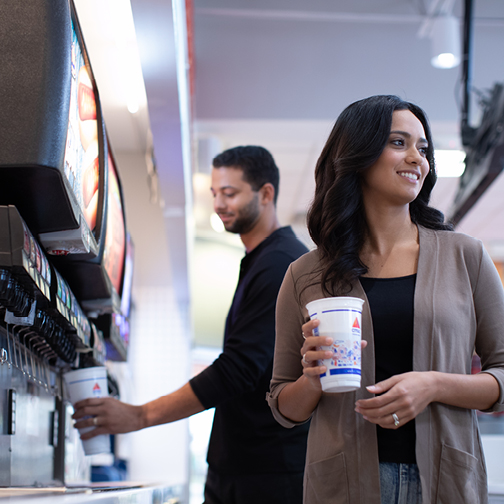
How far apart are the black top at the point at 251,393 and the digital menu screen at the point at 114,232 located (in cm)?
58

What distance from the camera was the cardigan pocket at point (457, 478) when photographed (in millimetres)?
1236

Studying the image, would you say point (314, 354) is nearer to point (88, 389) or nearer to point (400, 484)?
point (400, 484)

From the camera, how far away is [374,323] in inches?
53.8

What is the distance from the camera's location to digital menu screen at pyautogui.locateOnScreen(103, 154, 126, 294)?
8.45 ft

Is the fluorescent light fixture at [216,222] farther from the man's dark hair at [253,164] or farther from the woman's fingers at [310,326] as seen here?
the woman's fingers at [310,326]

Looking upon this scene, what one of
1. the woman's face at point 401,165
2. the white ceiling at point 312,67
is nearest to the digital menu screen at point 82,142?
the woman's face at point 401,165

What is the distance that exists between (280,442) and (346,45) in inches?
174

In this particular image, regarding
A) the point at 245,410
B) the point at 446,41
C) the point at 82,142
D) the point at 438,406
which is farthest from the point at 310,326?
the point at 446,41

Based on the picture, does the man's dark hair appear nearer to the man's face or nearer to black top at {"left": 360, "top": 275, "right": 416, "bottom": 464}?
the man's face

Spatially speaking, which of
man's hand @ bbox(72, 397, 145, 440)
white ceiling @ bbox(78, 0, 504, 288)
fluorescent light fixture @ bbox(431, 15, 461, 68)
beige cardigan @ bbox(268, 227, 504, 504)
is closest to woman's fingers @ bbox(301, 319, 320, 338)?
beige cardigan @ bbox(268, 227, 504, 504)

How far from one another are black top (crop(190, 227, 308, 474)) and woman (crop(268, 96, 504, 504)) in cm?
66

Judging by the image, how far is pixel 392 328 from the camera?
53.4 inches

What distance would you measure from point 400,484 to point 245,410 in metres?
0.96

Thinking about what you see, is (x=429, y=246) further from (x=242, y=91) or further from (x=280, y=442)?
(x=242, y=91)
